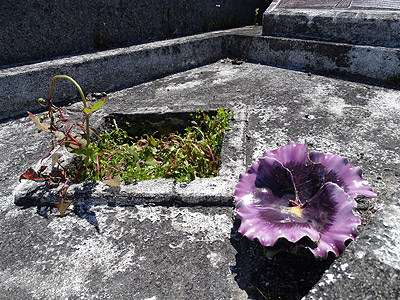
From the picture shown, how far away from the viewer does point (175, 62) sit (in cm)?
362

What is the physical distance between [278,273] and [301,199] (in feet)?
1.03

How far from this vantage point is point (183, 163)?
6.57 ft

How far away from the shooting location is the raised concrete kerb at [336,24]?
10.2ft

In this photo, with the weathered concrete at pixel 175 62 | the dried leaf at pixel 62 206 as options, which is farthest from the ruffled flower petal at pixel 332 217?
the weathered concrete at pixel 175 62

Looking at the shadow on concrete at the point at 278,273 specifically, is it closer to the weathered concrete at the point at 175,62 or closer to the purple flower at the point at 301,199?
the purple flower at the point at 301,199

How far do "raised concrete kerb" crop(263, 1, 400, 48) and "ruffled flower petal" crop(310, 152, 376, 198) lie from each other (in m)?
2.42

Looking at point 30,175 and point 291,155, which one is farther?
point 30,175

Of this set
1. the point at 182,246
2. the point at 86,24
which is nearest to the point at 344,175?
the point at 182,246

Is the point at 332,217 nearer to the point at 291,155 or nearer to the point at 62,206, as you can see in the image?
the point at 291,155

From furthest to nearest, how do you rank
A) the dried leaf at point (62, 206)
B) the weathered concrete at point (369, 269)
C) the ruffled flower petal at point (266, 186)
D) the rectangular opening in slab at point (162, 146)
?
the rectangular opening in slab at point (162, 146) → the dried leaf at point (62, 206) → the ruffled flower petal at point (266, 186) → the weathered concrete at point (369, 269)

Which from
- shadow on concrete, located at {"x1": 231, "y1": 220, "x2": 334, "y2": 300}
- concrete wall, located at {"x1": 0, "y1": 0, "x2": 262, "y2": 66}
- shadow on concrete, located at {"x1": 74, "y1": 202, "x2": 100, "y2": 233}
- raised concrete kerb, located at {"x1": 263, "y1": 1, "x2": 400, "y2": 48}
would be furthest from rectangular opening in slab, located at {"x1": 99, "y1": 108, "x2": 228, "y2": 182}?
raised concrete kerb, located at {"x1": 263, "y1": 1, "x2": 400, "y2": 48}

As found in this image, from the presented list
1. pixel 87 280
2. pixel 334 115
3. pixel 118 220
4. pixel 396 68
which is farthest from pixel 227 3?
pixel 87 280

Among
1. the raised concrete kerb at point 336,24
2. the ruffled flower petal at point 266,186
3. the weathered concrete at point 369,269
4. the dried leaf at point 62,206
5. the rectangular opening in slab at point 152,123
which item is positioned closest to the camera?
the weathered concrete at point 369,269

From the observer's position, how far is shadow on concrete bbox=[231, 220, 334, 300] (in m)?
1.15
